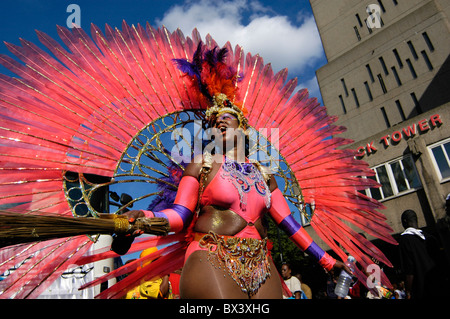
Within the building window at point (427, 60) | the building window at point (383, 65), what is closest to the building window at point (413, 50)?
the building window at point (427, 60)

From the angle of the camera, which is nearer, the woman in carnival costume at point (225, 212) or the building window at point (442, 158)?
the woman in carnival costume at point (225, 212)

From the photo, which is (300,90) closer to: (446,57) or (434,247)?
(434,247)

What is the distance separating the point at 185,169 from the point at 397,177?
16400 mm

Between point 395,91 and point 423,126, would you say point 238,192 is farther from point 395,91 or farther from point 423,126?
point 395,91

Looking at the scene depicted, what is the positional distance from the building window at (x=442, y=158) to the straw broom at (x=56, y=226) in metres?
16.1

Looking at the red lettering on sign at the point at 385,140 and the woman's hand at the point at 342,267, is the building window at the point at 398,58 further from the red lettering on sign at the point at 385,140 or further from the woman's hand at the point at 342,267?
the woman's hand at the point at 342,267

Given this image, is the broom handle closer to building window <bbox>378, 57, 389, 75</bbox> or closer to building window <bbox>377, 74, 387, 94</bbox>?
building window <bbox>378, 57, 389, 75</bbox>

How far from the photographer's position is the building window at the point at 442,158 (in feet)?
47.7

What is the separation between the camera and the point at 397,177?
16.3 metres

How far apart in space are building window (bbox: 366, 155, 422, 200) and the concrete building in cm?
4

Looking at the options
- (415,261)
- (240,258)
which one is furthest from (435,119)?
(240,258)

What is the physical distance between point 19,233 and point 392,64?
25638 mm
